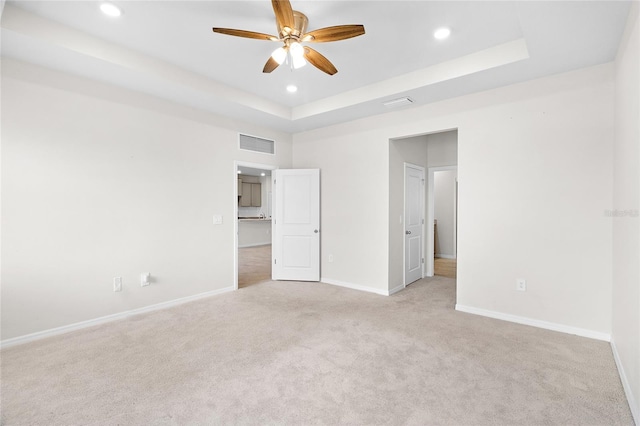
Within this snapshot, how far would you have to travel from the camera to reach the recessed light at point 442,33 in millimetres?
2654

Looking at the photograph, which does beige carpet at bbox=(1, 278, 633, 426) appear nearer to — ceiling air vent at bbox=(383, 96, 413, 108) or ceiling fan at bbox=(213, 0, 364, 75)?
ceiling fan at bbox=(213, 0, 364, 75)

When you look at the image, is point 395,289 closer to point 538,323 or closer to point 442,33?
point 538,323

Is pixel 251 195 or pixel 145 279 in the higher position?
pixel 251 195

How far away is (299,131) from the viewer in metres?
5.54

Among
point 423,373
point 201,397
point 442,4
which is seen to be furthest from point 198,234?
point 442,4

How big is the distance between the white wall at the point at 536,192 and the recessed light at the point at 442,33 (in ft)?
3.84

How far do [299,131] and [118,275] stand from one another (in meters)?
3.63

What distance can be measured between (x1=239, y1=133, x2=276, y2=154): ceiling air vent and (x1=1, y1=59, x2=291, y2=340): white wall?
40 centimetres

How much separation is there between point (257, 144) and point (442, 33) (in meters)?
3.26

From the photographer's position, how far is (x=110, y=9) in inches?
94.0

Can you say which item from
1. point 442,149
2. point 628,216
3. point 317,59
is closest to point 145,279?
point 317,59

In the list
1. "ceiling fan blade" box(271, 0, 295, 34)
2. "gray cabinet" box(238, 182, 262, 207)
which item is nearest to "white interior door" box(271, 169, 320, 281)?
"ceiling fan blade" box(271, 0, 295, 34)

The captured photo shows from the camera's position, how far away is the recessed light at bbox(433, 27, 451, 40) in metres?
2.65

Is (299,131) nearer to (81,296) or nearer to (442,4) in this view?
(442,4)
